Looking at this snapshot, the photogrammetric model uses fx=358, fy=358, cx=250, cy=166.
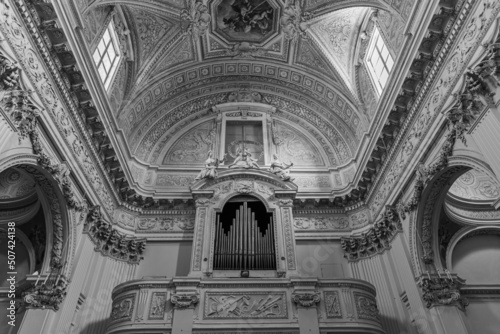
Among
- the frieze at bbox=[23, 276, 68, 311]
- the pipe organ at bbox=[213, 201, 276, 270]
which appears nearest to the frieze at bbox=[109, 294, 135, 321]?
the frieze at bbox=[23, 276, 68, 311]

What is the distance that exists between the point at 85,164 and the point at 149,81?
482cm

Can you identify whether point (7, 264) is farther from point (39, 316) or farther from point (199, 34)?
point (199, 34)

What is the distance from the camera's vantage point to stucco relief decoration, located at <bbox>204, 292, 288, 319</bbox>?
27.6 ft

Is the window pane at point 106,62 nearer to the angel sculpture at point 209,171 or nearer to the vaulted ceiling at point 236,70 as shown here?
the vaulted ceiling at point 236,70

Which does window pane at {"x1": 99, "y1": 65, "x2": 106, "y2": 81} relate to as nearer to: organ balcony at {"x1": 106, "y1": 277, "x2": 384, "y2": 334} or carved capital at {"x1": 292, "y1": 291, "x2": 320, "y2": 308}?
organ balcony at {"x1": 106, "y1": 277, "x2": 384, "y2": 334}

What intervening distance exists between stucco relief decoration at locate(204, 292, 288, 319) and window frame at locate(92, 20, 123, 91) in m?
7.02

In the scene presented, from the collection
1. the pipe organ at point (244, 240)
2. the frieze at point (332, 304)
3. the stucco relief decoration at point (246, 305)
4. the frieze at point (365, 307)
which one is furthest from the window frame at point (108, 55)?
the frieze at point (365, 307)

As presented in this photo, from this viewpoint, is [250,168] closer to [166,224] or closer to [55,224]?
[166,224]

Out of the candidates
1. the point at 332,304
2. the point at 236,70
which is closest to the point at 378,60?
the point at 236,70

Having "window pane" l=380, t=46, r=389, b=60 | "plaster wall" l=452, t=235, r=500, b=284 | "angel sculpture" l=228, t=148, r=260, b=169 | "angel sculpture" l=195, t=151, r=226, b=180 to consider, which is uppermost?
"window pane" l=380, t=46, r=389, b=60

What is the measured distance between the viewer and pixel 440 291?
841 cm

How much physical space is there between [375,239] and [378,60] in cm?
568

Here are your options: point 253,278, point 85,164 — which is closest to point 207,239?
point 253,278

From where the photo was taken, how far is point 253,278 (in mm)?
8977
